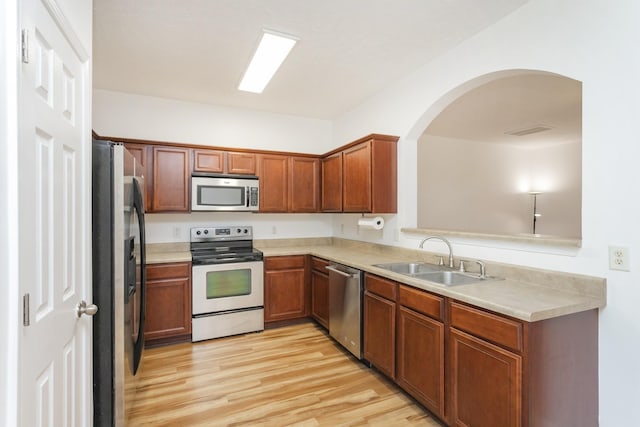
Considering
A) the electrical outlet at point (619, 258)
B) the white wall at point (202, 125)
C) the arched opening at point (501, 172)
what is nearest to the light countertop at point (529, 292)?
the electrical outlet at point (619, 258)

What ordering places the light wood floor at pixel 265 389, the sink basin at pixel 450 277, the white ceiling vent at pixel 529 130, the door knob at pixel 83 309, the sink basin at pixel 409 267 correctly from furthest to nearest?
the white ceiling vent at pixel 529 130, the sink basin at pixel 409 267, the sink basin at pixel 450 277, the light wood floor at pixel 265 389, the door knob at pixel 83 309

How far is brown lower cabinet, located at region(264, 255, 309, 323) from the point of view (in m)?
3.62

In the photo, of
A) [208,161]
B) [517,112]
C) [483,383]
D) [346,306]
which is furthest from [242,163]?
[517,112]

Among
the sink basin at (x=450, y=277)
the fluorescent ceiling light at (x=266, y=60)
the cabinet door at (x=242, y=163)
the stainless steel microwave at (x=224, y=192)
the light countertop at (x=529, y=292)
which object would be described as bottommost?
the sink basin at (x=450, y=277)

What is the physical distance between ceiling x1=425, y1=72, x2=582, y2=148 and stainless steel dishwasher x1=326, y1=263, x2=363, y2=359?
2267 millimetres

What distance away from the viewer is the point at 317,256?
3672mm

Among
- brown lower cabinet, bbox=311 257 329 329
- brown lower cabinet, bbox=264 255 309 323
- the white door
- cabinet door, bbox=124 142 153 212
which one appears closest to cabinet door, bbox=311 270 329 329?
brown lower cabinet, bbox=311 257 329 329

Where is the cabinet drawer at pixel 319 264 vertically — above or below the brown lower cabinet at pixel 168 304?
above

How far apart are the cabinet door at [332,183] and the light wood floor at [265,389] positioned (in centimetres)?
159

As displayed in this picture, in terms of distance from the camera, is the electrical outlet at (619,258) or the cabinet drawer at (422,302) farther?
the cabinet drawer at (422,302)

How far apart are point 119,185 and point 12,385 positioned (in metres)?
1.08

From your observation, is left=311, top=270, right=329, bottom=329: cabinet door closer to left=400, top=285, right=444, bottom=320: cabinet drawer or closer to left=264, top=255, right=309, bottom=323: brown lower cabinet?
left=264, top=255, right=309, bottom=323: brown lower cabinet

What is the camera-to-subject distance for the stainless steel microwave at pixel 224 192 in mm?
3523

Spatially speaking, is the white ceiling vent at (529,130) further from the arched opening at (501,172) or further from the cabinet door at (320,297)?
the cabinet door at (320,297)
